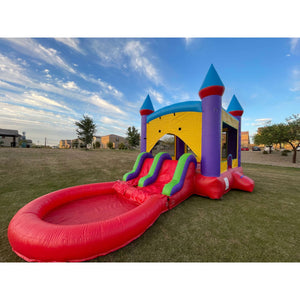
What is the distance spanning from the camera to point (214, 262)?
5.35 feet

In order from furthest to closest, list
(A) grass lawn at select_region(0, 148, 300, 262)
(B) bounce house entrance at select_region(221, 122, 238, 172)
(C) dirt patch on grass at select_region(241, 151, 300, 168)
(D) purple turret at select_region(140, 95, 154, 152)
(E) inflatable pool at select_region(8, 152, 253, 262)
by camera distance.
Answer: (C) dirt patch on grass at select_region(241, 151, 300, 168)
(B) bounce house entrance at select_region(221, 122, 238, 172)
(D) purple turret at select_region(140, 95, 154, 152)
(A) grass lawn at select_region(0, 148, 300, 262)
(E) inflatable pool at select_region(8, 152, 253, 262)

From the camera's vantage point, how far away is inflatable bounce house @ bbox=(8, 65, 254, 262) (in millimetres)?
1633

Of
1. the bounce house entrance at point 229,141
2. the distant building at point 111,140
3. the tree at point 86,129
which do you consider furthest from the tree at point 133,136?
the bounce house entrance at point 229,141

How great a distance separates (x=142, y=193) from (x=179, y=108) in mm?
3287

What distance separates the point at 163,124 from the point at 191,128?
4.15ft

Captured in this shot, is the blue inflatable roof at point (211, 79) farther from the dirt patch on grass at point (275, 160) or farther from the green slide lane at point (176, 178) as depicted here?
the dirt patch on grass at point (275, 160)

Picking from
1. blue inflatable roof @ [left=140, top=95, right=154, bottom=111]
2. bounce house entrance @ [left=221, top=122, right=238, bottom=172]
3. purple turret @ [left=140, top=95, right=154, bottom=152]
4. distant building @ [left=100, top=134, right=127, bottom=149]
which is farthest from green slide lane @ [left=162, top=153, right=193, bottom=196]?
distant building @ [left=100, top=134, right=127, bottom=149]

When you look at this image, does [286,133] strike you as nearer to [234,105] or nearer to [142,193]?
[234,105]

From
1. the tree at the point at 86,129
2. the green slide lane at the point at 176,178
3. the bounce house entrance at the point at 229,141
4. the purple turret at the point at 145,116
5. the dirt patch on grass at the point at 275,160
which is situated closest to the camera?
the green slide lane at the point at 176,178

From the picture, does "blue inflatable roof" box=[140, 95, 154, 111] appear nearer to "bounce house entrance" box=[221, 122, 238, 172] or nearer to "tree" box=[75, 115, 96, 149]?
"bounce house entrance" box=[221, 122, 238, 172]

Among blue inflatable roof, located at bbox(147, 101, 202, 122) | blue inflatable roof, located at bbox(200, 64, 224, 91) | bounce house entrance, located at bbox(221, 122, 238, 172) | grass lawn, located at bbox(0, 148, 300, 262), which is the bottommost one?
grass lawn, located at bbox(0, 148, 300, 262)

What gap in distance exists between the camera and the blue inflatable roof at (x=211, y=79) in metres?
3.64

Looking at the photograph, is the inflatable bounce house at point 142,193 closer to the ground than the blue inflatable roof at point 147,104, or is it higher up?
closer to the ground

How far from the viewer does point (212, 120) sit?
3691mm
